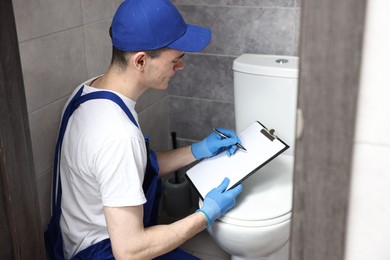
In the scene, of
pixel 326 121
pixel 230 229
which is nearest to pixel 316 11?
pixel 326 121

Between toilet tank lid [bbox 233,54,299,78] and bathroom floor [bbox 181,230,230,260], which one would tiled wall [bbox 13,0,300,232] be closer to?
toilet tank lid [bbox 233,54,299,78]

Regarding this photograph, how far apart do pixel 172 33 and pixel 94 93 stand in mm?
298

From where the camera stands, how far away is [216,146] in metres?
1.90

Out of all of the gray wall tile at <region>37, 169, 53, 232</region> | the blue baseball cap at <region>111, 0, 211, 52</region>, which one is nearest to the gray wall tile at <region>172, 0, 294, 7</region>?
the blue baseball cap at <region>111, 0, 211, 52</region>

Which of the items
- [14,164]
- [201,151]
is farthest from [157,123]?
[14,164]

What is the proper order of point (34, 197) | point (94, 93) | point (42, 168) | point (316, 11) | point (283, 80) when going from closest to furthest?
point (316, 11)
point (34, 197)
point (94, 93)
point (42, 168)
point (283, 80)

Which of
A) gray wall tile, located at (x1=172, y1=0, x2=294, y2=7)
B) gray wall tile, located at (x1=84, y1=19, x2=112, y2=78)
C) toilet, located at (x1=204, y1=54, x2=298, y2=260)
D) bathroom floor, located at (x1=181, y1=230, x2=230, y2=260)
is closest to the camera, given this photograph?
toilet, located at (x1=204, y1=54, x2=298, y2=260)

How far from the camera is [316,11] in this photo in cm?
57

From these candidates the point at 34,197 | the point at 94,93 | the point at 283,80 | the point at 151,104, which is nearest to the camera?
the point at 34,197

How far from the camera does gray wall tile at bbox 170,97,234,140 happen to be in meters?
2.47

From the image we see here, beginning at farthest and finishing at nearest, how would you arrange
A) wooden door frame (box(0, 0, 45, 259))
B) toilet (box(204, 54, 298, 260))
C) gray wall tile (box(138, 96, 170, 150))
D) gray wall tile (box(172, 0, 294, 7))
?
1. gray wall tile (box(138, 96, 170, 150))
2. gray wall tile (box(172, 0, 294, 7))
3. toilet (box(204, 54, 298, 260))
4. wooden door frame (box(0, 0, 45, 259))

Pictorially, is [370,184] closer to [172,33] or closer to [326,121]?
[326,121]

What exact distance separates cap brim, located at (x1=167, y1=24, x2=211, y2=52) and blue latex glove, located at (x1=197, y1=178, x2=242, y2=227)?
46 centimetres

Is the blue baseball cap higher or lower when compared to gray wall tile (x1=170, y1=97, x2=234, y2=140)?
higher
